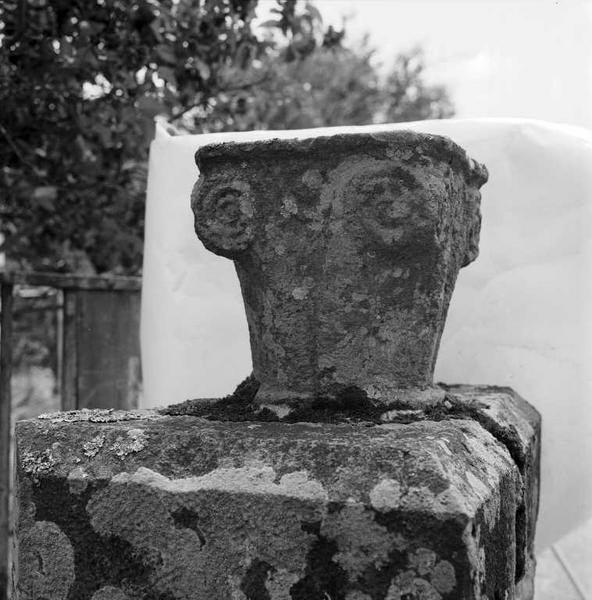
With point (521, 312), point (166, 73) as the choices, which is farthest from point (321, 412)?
point (166, 73)

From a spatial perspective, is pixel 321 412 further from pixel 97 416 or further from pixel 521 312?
pixel 521 312

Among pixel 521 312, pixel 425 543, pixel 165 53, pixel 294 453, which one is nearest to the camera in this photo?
pixel 425 543

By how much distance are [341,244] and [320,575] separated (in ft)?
1.99

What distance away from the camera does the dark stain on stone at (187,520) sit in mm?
1293

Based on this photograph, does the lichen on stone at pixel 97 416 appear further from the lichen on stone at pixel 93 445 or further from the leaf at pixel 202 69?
the leaf at pixel 202 69

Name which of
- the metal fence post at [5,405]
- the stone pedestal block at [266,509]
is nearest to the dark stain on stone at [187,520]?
the stone pedestal block at [266,509]

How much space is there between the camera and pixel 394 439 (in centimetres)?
129

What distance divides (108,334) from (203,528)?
6.44 ft

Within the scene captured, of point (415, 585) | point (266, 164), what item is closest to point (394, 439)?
point (415, 585)

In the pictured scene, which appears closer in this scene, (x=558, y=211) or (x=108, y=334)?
(x=558, y=211)

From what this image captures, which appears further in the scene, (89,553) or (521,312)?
(521,312)

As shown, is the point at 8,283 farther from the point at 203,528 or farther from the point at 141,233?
the point at 203,528

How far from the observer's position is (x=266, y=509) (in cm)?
125

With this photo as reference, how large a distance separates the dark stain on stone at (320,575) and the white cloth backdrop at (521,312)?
3.87ft
